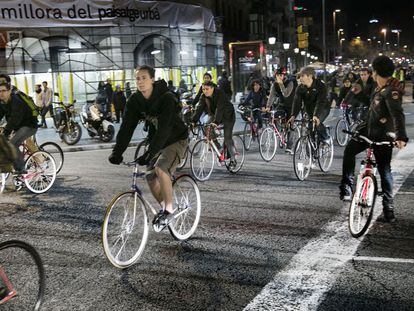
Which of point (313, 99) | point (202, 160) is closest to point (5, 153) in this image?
point (202, 160)

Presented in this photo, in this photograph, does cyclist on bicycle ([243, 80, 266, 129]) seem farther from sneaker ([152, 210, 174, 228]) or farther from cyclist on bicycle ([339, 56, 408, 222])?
sneaker ([152, 210, 174, 228])

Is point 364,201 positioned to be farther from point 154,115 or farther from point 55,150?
point 55,150

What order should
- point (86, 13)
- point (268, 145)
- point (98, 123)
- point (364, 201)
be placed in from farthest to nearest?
point (86, 13)
point (98, 123)
point (268, 145)
point (364, 201)

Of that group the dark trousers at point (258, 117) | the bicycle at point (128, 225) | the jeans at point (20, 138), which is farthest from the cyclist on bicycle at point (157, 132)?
the dark trousers at point (258, 117)

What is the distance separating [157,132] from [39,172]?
4.58m

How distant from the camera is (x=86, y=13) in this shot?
2017 centimetres

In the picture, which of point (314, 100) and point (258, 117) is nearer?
point (314, 100)

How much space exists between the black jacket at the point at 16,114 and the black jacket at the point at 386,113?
17.3 feet

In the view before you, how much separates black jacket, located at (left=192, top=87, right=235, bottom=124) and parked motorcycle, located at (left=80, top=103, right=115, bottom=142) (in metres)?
6.48

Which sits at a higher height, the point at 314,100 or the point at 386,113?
the point at 314,100

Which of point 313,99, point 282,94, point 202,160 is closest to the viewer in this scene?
point 313,99

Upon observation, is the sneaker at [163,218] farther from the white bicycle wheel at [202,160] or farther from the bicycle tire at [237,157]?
the bicycle tire at [237,157]

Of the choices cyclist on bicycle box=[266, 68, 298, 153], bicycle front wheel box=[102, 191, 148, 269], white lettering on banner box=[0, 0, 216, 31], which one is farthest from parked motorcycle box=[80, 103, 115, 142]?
bicycle front wheel box=[102, 191, 148, 269]

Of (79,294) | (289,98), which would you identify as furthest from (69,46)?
(79,294)
